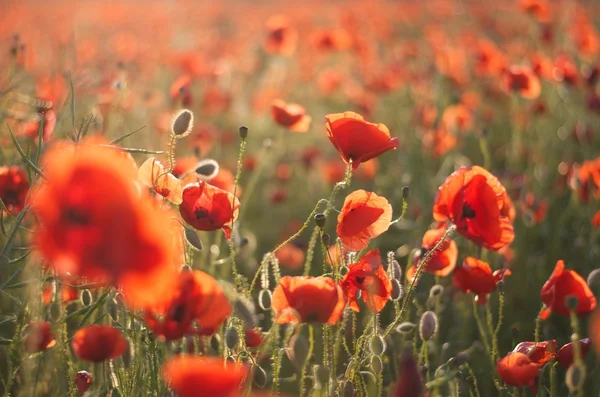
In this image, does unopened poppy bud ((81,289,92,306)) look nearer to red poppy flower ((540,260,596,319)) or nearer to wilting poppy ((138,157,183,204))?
wilting poppy ((138,157,183,204))

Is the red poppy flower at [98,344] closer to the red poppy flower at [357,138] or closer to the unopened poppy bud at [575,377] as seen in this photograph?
the red poppy flower at [357,138]

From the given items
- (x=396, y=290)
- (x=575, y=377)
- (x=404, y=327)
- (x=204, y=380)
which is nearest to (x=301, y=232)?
(x=404, y=327)

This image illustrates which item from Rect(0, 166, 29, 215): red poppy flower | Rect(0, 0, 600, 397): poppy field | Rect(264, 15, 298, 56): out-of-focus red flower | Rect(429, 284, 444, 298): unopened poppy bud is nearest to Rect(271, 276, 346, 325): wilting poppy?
Rect(0, 0, 600, 397): poppy field

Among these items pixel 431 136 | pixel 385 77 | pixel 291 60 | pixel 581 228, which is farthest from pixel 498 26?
pixel 581 228

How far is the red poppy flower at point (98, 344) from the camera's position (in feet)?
3.91

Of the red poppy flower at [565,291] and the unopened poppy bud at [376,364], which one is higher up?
the red poppy flower at [565,291]

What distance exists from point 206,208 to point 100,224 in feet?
1.95

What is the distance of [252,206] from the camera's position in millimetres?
4004

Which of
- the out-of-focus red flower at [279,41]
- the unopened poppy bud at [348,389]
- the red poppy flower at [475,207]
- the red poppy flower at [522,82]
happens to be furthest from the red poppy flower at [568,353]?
the out-of-focus red flower at [279,41]

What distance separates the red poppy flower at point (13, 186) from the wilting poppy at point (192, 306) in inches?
32.1

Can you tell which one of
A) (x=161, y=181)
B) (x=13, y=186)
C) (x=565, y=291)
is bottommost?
(x=565, y=291)

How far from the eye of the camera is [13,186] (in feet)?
5.84

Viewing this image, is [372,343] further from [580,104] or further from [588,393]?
[580,104]

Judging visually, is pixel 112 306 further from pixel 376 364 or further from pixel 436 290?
pixel 436 290
